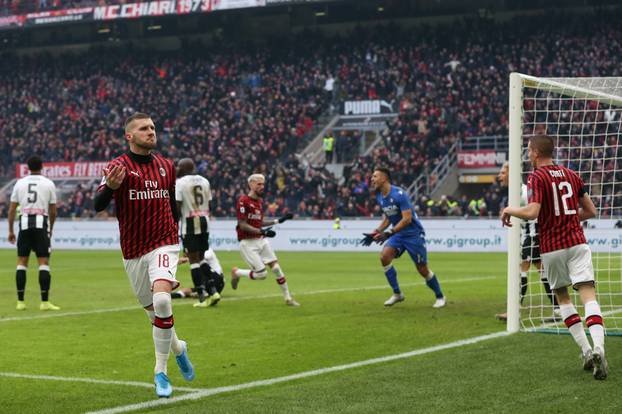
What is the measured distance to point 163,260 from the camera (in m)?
7.21

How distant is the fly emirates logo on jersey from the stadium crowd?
88.3 ft

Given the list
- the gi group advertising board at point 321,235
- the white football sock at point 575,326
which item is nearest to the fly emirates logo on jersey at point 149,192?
the white football sock at point 575,326

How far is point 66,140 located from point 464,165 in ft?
70.0

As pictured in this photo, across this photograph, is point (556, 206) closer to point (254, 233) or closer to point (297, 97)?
point (254, 233)

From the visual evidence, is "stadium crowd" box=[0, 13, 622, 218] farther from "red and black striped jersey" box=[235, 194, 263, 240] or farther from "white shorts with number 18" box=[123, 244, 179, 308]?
"white shorts with number 18" box=[123, 244, 179, 308]

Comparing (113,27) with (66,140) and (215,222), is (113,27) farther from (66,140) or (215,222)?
(215,222)

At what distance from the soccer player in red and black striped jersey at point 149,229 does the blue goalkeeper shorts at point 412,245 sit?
6491 mm

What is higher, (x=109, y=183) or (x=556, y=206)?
(x=109, y=183)

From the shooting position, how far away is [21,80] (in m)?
54.8

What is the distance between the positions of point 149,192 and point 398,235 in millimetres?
6869

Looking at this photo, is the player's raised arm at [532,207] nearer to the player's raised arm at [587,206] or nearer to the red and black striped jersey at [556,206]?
the red and black striped jersey at [556,206]

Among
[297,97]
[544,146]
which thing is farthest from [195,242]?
[297,97]

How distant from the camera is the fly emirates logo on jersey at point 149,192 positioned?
23.8 feet

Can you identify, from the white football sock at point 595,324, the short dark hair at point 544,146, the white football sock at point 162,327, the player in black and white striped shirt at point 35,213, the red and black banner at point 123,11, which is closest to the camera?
the white football sock at point 162,327
